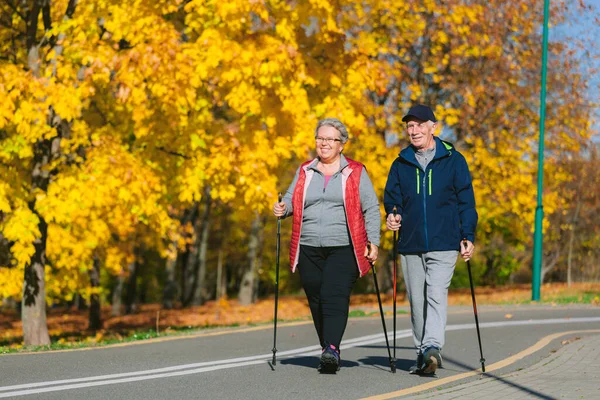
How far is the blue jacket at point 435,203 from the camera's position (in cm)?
789

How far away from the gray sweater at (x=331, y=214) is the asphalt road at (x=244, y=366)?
43.4 inches

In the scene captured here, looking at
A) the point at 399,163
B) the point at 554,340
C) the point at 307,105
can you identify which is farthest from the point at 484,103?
the point at 399,163

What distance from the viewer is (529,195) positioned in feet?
77.7

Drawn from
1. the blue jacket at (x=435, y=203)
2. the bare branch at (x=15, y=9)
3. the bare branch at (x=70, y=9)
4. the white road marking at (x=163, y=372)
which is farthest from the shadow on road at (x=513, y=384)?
the bare branch at (x=15, y=9)

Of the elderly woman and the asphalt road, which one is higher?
the elderly woman

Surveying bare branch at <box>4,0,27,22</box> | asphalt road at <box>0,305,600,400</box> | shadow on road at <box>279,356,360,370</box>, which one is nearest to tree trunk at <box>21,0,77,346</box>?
bare branch at <box>4,0,27,22</box>

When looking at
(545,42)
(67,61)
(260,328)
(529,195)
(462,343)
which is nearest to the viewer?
(462,343)

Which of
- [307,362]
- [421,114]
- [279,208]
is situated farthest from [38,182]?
[421,114]

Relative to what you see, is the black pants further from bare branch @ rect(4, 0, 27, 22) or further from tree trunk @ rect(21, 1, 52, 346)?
bare branch @ rect(4, 0, 27, 22)

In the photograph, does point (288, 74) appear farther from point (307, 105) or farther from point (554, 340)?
point (554, 340)

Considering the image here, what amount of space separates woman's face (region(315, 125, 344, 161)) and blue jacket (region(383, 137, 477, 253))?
1.82ft

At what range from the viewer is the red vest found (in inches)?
311

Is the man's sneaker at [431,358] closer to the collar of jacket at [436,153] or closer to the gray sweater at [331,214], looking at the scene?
the gray sweater at [331,214]

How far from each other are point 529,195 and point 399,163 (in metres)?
16.2
